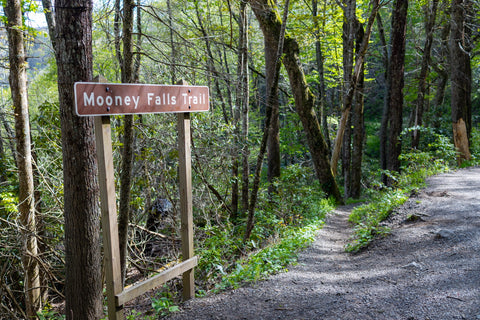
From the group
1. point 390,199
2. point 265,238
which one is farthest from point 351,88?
point 265,238

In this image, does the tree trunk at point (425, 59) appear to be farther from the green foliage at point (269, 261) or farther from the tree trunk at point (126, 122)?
the tree trunk at point (126, 122)

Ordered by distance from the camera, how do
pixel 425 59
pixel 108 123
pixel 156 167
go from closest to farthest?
pixel 108 123, pixel 156 167, pixel 425 59

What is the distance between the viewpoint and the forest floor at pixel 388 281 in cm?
378

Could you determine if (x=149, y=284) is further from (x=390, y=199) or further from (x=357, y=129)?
(x=357, y=129)

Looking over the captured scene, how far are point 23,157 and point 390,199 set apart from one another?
7.12 meters

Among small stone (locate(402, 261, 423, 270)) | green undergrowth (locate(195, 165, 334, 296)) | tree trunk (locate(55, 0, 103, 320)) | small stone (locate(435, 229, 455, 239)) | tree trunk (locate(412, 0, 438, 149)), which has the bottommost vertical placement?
green undergrowth (locate(195, 165, 334, 296))

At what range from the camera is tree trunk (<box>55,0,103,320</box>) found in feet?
13.0

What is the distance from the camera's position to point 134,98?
12.2 ft

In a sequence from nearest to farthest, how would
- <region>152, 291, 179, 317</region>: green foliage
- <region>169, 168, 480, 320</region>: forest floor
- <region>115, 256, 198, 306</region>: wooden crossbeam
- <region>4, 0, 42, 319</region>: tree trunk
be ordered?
1. <region>115, 256, 198, 306</region>: wooden crossbeam
2. <region>169, 168, 480, 320</region>: forest floor
3. <region>152, 291, 179, 317</region>: green foliage
4. <region>4, 0, 42, 319</region>: tree trunk

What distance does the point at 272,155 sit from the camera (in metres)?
13.1

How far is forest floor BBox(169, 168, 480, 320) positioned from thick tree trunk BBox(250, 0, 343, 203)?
5304 mm

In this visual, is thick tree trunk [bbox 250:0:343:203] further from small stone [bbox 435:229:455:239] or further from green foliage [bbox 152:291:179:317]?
green foliage [bbox 152:291:179:317]

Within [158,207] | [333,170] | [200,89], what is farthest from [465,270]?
[333,170]

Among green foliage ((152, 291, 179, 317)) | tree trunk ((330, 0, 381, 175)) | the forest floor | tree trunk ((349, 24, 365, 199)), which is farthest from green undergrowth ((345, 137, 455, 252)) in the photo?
green foliage ((152, 291, 179, 317))
